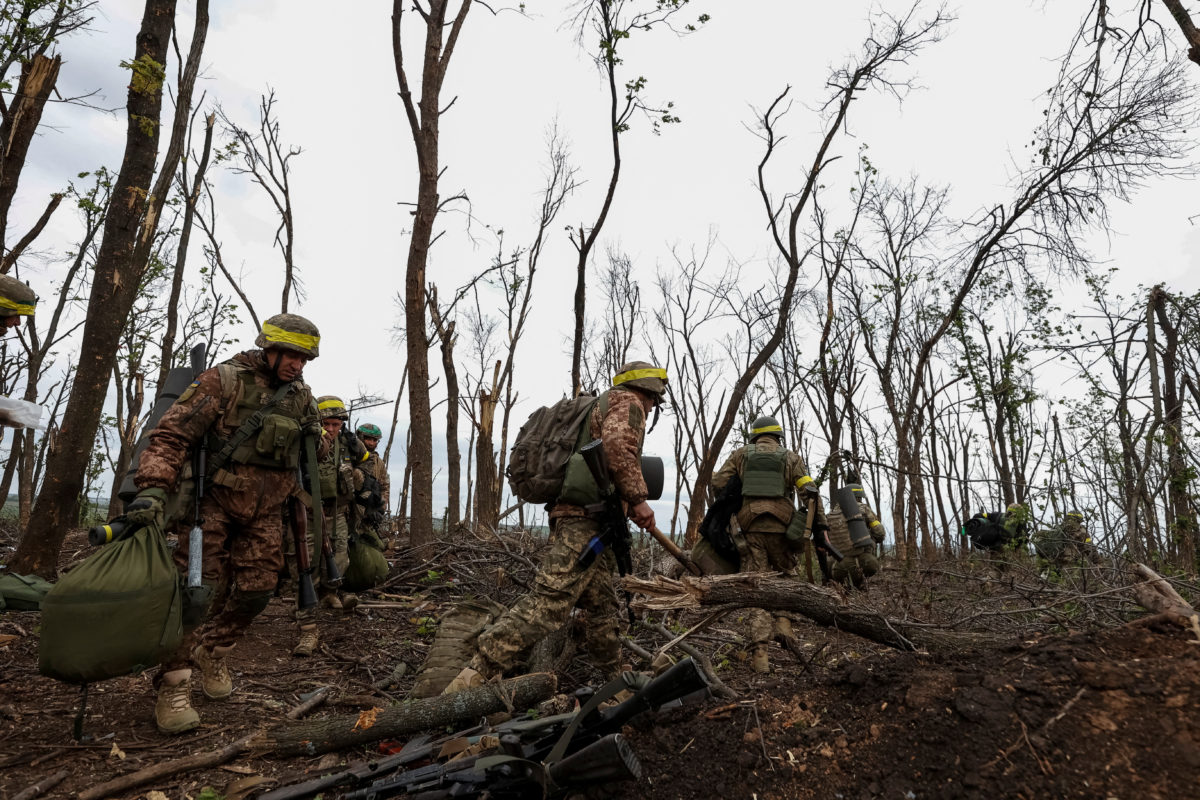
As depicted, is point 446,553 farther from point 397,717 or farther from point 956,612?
point 956,612

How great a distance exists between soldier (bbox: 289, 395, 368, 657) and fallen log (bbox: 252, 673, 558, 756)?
2.11 metres

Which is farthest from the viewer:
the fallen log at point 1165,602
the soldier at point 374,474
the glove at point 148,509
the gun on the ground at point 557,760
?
the soldier at point 374,474

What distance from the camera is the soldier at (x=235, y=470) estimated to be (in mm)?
3512

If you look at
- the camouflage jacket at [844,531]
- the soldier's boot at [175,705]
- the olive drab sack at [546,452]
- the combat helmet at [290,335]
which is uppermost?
the combat helmet at [290,335]

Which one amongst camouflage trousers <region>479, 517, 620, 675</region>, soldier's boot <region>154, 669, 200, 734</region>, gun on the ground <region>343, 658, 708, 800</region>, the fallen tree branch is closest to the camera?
gun on the ground <region>343, 658, 708, 800</region>

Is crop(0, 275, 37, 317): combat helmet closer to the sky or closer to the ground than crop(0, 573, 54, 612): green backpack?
closer to the sky

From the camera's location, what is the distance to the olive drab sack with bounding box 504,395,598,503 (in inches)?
163

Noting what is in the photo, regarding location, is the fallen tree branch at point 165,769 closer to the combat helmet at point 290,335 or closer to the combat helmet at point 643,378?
the combat helmet at point 290,335

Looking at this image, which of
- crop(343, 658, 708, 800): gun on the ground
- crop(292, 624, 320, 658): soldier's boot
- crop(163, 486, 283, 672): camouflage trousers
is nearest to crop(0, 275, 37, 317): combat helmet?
crop(163, 486, 283, 672): camouflage trousers

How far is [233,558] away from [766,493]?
4124mm

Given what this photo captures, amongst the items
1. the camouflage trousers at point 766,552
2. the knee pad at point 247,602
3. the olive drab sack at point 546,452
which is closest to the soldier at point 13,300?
the knee pad at point 247,602

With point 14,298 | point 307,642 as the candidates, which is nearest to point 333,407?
point 307,642

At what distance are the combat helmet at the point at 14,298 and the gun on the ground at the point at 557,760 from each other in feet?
9.60

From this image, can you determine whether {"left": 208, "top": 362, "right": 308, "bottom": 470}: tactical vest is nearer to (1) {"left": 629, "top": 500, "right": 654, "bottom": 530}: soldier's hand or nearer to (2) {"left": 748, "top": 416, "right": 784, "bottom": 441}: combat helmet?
(1) {"left": 629, "top": 500, "right": 654, "bottom": 530}: soldier's hand
